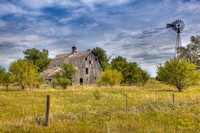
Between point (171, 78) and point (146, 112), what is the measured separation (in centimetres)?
1952

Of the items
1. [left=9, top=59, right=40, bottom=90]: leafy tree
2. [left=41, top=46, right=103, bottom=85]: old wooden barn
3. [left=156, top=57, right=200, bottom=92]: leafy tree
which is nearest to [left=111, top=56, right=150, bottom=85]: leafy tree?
[left=41, top=46, right=103, bottom=85]: old wooden barn

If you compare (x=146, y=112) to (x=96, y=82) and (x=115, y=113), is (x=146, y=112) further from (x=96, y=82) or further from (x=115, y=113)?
(x=96, y=82)

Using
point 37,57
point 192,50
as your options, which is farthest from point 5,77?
point 192,50

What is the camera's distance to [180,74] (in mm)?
28047

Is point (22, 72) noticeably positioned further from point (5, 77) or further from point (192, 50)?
point (192, 50)

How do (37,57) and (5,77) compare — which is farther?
(37,57)

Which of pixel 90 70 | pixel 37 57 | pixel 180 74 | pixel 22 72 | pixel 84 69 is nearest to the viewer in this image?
pixel 22 72

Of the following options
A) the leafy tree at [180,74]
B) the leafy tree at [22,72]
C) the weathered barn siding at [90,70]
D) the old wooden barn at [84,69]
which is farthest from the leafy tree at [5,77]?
the leafy tree at [180,74]

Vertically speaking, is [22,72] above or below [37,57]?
below

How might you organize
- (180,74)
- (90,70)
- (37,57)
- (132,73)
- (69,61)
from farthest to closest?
(37,57) < (132,73) < (69,61) < (90,70) < (180,74)

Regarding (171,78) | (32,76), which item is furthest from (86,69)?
(171,78)

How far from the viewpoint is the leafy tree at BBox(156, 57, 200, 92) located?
27641mm

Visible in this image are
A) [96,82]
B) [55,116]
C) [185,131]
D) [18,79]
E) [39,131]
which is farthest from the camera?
[96,82]

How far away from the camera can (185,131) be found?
8.16 m
